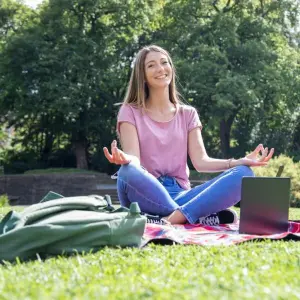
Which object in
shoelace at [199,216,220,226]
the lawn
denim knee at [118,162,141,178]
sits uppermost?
denim knee at [118,162,141,178]

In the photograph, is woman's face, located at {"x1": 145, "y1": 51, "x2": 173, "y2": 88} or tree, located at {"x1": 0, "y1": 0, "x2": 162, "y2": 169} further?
tree, located at {"x1": 0, "y1": 0, "x2": 162, "y2": 169}

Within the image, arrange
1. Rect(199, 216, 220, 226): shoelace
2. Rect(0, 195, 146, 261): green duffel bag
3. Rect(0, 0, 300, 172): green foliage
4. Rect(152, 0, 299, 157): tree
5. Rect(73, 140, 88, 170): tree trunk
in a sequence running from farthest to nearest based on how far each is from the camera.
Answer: Rect(73, 140, 88, 170): tree trunk
Rect(0, 0, 300, 172): green foliage
Rect(152, 0, 299, 157): tree
Rect(199, 216, 220, 226): shoelace
Rect(0, 195, 146, 261): green duffel bag

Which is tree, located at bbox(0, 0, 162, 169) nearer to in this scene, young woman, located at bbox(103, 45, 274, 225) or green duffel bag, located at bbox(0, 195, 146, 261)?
young woman, located at bbox(103, 45, 274, 225)

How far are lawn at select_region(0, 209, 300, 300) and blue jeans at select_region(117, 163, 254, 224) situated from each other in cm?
101

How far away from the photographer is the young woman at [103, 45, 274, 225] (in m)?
3.91

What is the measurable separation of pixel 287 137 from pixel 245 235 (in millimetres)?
24542

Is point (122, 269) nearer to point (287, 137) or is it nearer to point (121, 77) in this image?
point (121, 77)

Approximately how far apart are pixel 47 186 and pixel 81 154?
6433mm

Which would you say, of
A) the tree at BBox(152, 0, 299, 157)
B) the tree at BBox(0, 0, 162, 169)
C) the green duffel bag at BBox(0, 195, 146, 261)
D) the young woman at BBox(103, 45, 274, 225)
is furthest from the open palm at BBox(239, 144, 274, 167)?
the tree at BBox(0, 0, 162, 169)

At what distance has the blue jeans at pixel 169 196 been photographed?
3885 millimetres

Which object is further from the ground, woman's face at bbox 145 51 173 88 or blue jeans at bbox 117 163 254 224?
woman's face at bbox 145 51 173 88

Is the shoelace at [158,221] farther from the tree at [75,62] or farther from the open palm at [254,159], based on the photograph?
the tree at [75,62]

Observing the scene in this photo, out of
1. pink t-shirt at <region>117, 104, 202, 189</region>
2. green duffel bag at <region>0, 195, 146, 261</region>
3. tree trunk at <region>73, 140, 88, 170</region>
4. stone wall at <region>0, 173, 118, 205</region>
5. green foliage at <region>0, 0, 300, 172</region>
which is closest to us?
green duffel bag at <region>0, 195, 146, 261</region>

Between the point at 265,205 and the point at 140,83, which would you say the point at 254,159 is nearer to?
the point at 265,205
